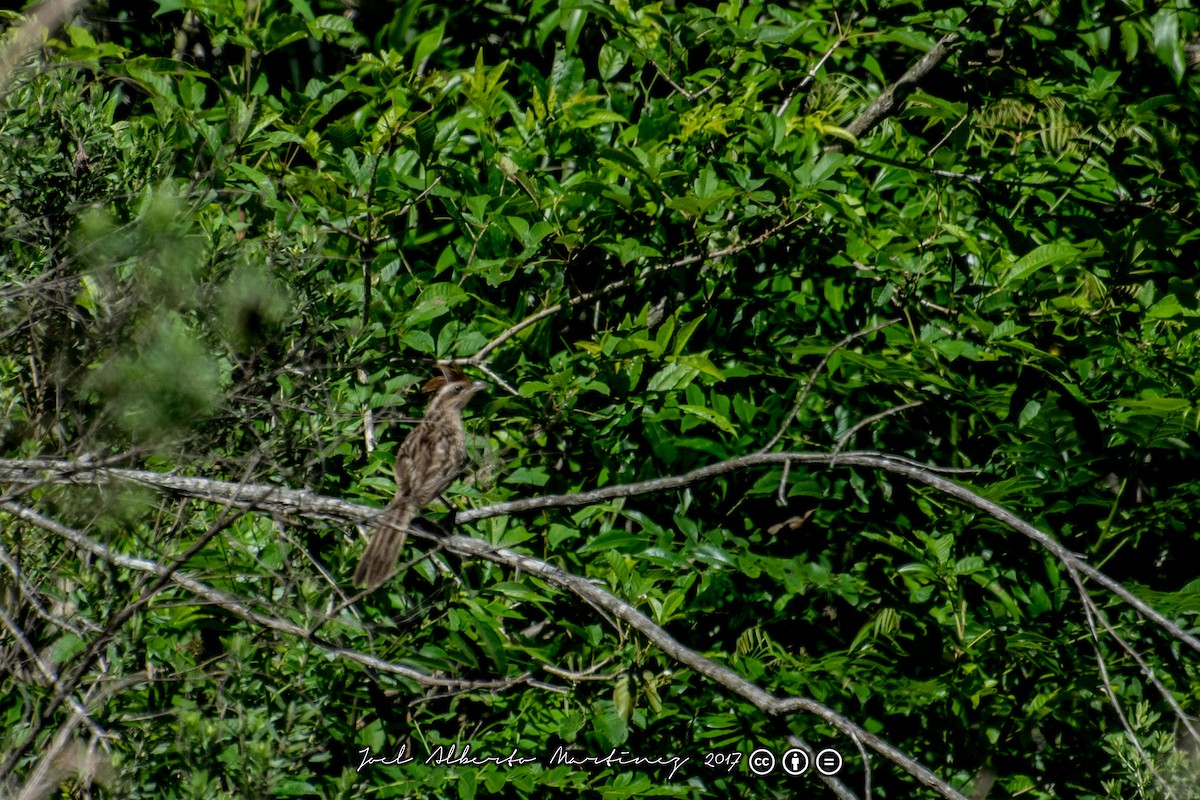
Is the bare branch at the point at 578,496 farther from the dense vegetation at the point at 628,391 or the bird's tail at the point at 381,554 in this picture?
the bird's tail at the point at 381,554

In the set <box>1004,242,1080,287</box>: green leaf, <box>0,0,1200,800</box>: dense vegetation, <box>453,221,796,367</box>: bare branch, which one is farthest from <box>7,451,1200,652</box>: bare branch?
<box>1004,242,1080,287</box>: green leaf

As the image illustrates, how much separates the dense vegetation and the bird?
10 centimetres

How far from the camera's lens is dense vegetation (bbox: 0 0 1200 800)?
3.98m

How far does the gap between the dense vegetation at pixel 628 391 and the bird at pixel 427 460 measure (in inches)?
4.0

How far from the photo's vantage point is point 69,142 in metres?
4.39

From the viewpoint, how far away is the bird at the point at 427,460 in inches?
169

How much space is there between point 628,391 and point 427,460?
35.0 inches

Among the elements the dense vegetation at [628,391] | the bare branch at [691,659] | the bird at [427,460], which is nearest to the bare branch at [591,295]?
the dense vegetation at [628,391]

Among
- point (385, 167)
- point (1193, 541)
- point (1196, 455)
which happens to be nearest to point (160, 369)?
point (385, 167)

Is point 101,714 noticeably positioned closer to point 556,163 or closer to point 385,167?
point 385,167

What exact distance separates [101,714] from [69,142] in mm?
2238

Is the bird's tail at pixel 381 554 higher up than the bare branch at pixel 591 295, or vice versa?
the bare branch at pixel 591 295

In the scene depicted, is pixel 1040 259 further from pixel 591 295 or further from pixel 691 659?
pixel 691 659

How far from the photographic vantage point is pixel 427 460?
15.3ft
